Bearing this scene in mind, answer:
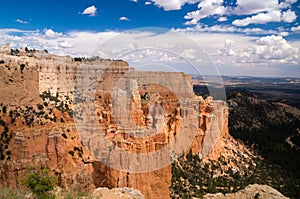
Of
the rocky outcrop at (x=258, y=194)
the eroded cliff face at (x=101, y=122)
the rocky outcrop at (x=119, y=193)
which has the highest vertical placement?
the eroded cliff face at (x=101, y=122)

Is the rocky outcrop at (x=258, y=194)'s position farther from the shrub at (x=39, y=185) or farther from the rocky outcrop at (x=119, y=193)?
the shrub at (x=39, y=185)

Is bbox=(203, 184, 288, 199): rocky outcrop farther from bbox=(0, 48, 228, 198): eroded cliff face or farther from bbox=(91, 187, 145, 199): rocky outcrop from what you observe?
bbox=(91, 187, 145, 199): rocky outcrop

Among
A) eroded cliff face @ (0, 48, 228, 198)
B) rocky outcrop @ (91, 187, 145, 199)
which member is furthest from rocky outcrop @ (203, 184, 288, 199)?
rocky outcrop @ (91, 187, 145, 199)

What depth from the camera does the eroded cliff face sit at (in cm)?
1584

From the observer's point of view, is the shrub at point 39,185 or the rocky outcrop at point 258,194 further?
the rocky outcrop at point 258,194

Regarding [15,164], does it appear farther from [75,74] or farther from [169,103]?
[169,103]

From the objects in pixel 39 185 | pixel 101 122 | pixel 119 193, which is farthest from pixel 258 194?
pixel 101 122

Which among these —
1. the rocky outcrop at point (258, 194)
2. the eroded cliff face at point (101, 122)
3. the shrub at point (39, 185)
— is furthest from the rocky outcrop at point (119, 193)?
the rocky outcrop at point (258, 194)

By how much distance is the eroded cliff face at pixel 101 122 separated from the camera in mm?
15836

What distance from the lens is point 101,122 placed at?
25.4 meters

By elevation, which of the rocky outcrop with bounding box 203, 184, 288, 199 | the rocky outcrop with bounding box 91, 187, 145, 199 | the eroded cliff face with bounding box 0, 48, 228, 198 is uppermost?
the eroded cliff face with bounding box 0, 48, 228, 198

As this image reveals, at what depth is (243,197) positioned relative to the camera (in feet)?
57.6

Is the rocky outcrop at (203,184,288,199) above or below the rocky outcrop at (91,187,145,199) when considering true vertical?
below

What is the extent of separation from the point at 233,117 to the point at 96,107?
Answer: 133 ft
